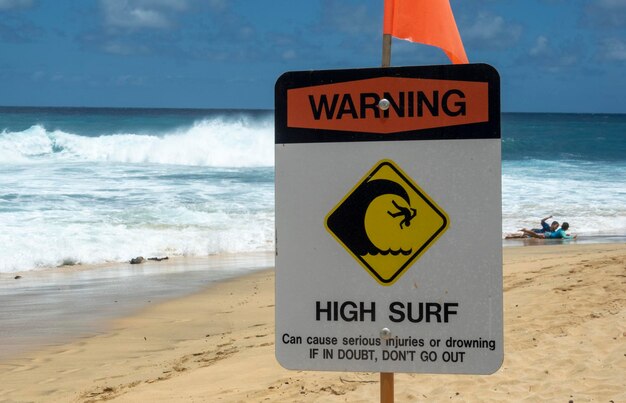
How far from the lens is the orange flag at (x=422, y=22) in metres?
2.47

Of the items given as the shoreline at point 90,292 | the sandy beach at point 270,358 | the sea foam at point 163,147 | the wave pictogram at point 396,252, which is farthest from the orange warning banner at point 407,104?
the sea foam at point 163,147

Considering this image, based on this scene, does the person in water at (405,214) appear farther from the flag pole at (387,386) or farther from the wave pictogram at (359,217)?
the flag pole at (387,386)

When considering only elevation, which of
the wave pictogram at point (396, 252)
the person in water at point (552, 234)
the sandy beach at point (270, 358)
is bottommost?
the sandy beach at point (270, 358)

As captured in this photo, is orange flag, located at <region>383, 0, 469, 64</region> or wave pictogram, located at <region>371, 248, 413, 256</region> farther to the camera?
orange flag, located at <region>383, 0, 469, 64</region>

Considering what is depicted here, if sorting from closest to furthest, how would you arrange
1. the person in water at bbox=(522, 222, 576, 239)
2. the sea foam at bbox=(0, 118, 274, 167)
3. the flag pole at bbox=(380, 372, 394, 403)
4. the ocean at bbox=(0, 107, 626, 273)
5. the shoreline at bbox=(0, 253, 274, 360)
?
the flag pole at bbox=(380, 372, 394, 403)
the shoreline at bbox=(0, 253, 274, 360)
the ocean at bbox=(0, 107, 626, 273)
the person in water at bbox=(522, 222, 576, 239)
the sea foam at bbox=(0, 118, 274, 167)

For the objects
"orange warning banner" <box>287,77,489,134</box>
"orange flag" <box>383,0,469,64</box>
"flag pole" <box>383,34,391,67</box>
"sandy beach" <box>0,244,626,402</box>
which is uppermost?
"orange flag" <box>383,0,469,64</box>

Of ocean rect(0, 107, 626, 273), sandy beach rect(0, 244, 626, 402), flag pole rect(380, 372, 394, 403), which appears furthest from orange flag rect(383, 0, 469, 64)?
ocean rect(0, 107, 626, 273)

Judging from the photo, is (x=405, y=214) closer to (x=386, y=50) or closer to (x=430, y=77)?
(x=430, y=77)

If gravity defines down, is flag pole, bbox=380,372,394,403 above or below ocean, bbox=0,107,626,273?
below

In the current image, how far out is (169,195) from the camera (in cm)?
2161

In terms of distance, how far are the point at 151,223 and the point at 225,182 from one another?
9170mm

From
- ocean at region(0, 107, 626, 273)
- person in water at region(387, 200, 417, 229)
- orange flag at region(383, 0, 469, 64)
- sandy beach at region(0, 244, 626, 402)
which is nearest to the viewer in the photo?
person in water at region(387, 200, 417, 229)

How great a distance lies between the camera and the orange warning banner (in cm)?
207

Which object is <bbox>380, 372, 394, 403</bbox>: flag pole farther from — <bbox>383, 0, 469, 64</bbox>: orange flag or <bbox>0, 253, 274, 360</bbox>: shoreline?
<bbox>0, 253, 274, 360</bbox>: shoreline
